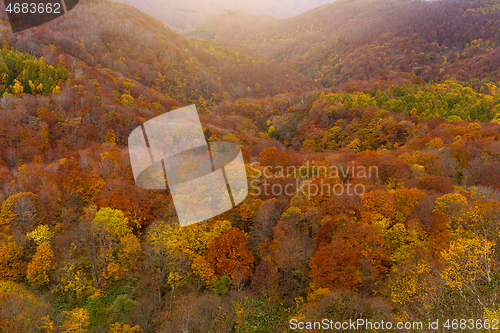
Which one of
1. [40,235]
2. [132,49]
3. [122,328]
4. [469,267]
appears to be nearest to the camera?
[469,267]

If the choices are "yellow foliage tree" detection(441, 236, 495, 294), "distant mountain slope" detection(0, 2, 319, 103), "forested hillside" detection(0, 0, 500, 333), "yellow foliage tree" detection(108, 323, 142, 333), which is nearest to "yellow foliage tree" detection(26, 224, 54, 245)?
"forested hillside" detection(0, 0, 500, 333)

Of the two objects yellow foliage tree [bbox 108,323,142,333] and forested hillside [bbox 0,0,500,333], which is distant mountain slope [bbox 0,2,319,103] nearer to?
forested hillside [bbox 0,0,500,333]

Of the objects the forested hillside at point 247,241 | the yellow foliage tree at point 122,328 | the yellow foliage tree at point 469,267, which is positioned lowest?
the yellow foliage tree at point 122,328

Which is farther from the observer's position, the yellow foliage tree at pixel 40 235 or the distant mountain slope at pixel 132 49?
the distant mountain slope at pixel 132 49

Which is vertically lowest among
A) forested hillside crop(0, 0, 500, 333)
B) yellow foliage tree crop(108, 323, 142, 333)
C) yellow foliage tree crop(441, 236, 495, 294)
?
yellow foliage tree crop(108, 323, 142, 333)

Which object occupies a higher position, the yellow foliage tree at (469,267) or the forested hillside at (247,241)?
the yellow foliage tree at (469,267)

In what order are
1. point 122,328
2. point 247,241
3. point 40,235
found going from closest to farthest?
point 122,328 < point 40,235 < point 247,241

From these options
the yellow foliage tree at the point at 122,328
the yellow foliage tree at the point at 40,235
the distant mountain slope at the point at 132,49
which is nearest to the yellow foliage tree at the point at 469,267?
the yellow foliage tree at the point at 122,328

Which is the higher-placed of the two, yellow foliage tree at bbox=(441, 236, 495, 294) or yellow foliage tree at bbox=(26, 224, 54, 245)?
yellow foliage tree at bbox=(441, 236, 495, 294)

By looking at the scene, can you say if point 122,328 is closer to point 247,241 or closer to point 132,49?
point 247,241

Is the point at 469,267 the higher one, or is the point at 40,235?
the point at 469,267

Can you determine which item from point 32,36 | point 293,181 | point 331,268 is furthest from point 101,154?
point 32,36

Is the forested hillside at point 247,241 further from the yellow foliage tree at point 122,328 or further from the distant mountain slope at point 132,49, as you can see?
the distant mountain slope at point 132,49

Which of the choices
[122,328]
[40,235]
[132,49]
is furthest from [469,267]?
[132,49]
